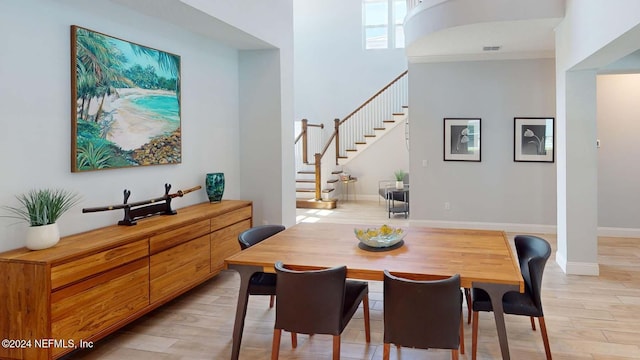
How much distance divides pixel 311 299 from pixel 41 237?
181 centimetres

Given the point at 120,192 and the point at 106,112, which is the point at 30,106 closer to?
the point at 106,112

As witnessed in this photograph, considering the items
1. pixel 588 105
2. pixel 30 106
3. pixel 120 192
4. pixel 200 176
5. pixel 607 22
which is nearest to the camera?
pixel 30 106

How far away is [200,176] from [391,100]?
22.3ft

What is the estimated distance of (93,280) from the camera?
2.87m

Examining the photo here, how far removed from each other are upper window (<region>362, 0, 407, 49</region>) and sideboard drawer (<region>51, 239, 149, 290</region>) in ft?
31.2

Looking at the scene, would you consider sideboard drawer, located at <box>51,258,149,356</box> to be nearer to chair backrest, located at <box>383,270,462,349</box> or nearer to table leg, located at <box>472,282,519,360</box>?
chair backrest, located at <box>383,270,462,349</box>

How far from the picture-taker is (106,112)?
359 centimetres

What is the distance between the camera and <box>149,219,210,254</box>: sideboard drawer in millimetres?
3486

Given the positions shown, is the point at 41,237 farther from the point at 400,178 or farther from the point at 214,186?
the point at 400,178

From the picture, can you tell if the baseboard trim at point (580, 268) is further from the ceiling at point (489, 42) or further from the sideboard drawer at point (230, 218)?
the sideboard drawer at point (230, 218)

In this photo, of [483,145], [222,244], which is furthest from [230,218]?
[483,145]

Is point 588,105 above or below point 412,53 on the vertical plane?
below

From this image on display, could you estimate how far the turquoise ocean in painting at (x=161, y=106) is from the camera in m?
4.01

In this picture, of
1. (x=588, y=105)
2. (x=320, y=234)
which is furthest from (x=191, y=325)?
(x=588, y=105)
